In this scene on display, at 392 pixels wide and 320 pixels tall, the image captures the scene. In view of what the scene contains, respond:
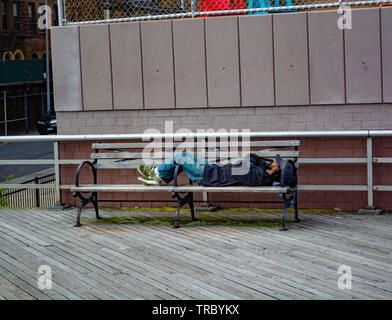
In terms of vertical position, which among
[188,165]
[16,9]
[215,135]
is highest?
[16,9]

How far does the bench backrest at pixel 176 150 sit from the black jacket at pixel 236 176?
369 millimetres

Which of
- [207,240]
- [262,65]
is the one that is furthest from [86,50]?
[207,240]

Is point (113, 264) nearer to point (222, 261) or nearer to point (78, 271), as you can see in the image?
point (78, 271)

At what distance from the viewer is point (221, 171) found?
8.02 m

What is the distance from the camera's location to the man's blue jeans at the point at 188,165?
26.6ft

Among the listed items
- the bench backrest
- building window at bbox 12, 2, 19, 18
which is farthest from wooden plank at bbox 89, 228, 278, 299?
building window at bbox 12, 2, 19, 18

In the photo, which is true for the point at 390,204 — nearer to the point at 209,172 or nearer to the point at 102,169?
the point at 209,172

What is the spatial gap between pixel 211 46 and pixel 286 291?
4342mm

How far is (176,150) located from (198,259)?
2.67m

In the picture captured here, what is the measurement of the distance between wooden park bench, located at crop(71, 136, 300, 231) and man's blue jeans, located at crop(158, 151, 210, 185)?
13 cm

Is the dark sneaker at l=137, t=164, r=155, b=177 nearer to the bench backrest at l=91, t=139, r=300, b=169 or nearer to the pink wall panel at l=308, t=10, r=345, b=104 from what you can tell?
the bench backrest at l=91, t=139, r=300, b=169

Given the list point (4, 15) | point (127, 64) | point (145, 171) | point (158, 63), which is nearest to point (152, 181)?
point (145, 171)

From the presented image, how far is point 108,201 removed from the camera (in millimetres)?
9094
